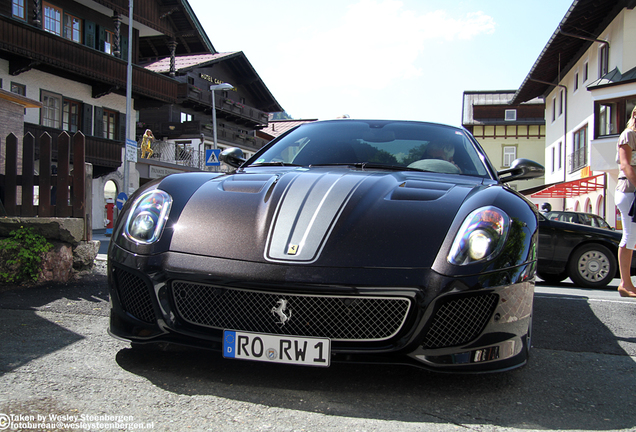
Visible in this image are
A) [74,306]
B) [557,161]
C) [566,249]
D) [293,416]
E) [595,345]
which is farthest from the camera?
[557,161]

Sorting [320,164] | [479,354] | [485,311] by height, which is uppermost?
[320,164]

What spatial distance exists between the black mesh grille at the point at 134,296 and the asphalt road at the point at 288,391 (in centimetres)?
25

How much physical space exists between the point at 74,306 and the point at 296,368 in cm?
206

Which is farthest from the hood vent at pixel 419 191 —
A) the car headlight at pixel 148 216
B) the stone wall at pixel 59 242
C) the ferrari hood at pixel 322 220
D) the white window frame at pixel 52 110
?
the white window frame at pixel 52 110

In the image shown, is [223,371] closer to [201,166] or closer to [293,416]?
[293,416]

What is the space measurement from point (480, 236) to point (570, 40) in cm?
2803

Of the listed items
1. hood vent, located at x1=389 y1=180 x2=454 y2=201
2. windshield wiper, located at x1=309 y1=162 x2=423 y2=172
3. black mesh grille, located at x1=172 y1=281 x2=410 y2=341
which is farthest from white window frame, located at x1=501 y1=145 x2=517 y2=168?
black mesh grille, located at x1=172 y1=281 x2=410 y2=341

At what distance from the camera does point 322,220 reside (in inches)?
94.1

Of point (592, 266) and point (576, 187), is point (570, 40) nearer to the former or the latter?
point (576, 187)

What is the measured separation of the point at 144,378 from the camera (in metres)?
2.31

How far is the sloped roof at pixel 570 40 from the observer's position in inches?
887

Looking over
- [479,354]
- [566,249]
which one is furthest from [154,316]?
[566,249]

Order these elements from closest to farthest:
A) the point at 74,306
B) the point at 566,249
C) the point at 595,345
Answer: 1. the point at 595,345
2. the point at 74,306
3. the point at 566,249

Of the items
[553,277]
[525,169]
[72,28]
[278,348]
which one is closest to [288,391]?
[278,348]
